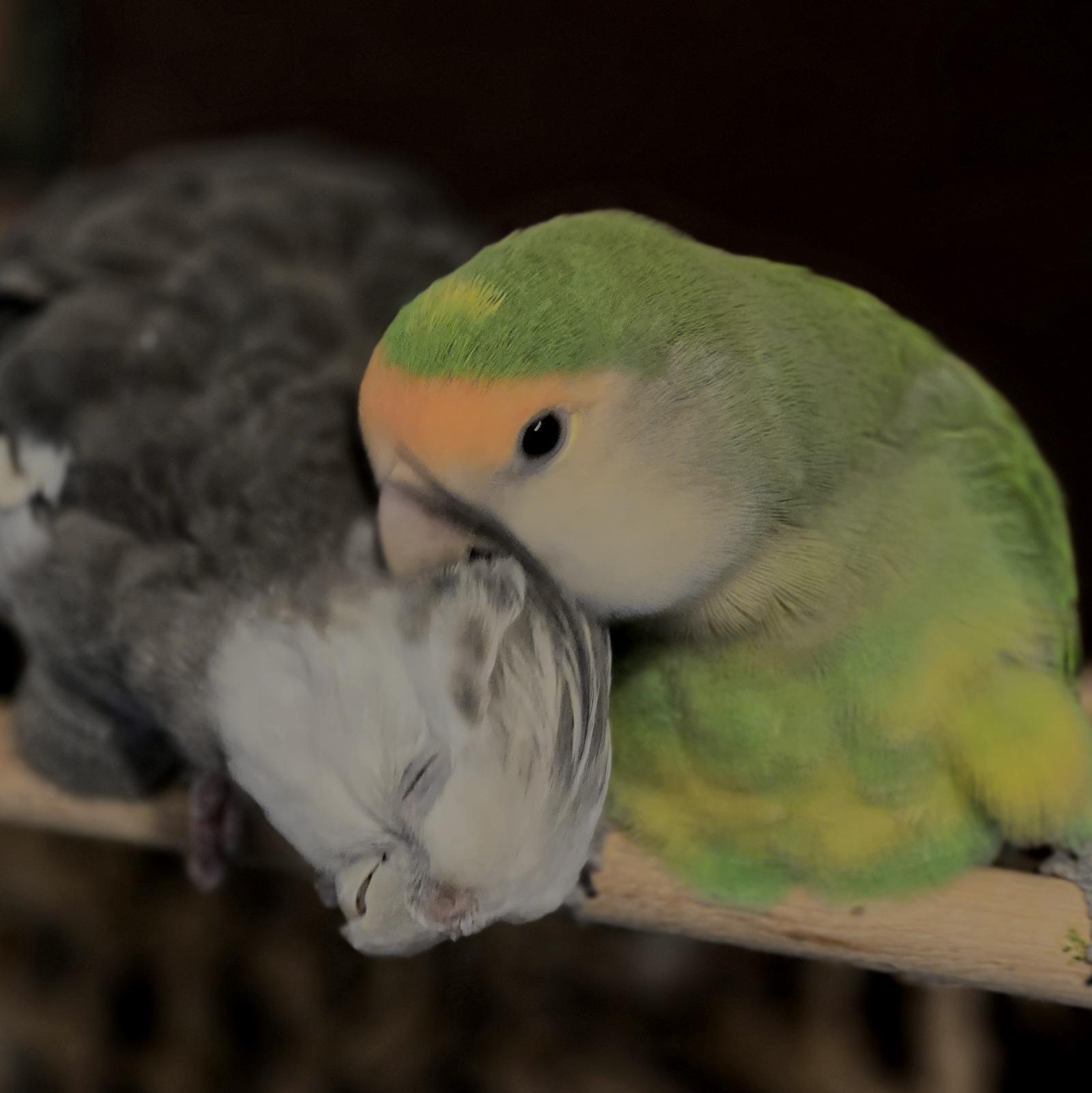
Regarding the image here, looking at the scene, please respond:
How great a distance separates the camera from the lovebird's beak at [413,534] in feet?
2.03

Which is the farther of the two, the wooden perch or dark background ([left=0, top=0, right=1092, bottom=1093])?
dark background ([left=0, top=0, right=1092, bottom=1093])

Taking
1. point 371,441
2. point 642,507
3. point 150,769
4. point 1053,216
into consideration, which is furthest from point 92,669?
point 1053,216

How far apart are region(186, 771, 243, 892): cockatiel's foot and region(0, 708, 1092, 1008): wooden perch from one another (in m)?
0.27

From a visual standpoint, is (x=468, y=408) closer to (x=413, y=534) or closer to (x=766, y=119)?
(x=413, y=534)

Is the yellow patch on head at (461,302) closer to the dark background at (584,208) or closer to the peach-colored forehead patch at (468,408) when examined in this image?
the peach-colored forehead patch at (468,408)

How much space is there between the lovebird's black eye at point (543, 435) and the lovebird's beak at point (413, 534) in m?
0.09

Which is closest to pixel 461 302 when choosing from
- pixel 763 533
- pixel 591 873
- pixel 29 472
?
pixel 763 533

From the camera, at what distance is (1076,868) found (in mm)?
711

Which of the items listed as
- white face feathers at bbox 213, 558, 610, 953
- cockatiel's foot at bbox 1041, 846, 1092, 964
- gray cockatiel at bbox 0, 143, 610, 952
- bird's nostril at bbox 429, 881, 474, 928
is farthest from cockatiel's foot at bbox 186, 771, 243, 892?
cockatiel's foot at bbox 1041, 846, 1092, 964

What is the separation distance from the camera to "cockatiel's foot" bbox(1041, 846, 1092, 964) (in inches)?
27.3

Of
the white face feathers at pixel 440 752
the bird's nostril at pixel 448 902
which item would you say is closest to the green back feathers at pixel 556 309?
the white face feathers at pixel 440 752

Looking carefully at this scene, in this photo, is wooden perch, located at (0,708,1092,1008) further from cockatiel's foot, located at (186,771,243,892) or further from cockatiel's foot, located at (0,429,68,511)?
cockatiel's foot, located at (0,429,68,511)

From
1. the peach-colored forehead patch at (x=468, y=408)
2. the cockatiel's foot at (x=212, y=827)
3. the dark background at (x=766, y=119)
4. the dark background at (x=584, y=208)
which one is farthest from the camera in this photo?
the dark background at (x=766, y=119)

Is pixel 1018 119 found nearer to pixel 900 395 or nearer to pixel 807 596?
pixel 900 395
